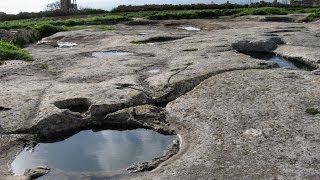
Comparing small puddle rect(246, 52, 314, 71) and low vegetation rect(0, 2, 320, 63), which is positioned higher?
low vegetation rect(0, 2, 320, 63)

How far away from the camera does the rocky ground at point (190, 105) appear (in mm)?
10039

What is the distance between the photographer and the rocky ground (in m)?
10.0

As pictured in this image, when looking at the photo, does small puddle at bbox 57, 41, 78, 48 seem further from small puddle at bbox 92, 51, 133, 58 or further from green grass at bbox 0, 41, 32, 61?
small puddle at bbox 92, 51, 133, 58

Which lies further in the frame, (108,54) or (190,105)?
(108,54)

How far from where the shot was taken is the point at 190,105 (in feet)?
44.5

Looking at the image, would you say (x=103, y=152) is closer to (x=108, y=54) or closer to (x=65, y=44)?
(x=108, y=54)

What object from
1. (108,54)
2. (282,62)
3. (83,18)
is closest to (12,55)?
(108,54)

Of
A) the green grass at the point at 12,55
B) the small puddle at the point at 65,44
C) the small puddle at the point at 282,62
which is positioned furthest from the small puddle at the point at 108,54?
the small puddle at the point at 282,62

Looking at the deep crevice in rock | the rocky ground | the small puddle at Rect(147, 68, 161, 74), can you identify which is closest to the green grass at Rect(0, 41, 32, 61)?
the rocky ground

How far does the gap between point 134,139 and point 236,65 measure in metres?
6.86

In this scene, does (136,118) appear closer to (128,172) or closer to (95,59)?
(128,172)

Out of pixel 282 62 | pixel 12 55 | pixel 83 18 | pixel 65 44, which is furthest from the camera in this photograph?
pixel 83 18

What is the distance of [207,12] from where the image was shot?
4753 centimetres

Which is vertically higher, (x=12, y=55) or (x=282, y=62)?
(x=12, y=55)
